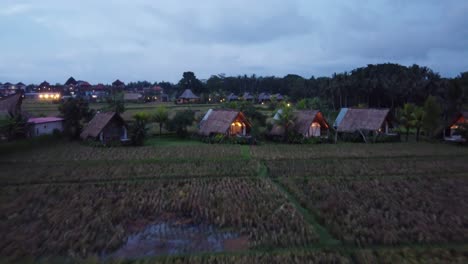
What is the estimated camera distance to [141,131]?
19.7 metres

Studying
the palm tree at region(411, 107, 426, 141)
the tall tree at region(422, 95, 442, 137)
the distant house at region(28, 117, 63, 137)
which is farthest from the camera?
the palm tree at region(411, 107, 426, 141)

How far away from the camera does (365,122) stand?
73.7ft

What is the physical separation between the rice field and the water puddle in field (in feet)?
0.07

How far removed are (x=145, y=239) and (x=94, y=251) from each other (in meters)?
1.07

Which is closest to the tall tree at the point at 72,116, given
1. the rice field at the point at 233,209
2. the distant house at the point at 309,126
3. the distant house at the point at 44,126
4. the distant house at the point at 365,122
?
the distant house at the point at 44,126

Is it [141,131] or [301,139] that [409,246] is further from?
[141,131]

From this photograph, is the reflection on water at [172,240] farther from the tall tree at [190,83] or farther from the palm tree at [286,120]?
the tall tree at [190,83]

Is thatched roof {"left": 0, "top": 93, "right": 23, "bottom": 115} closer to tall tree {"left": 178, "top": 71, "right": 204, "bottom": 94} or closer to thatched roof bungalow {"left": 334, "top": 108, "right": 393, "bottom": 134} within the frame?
thatched roof bungalow {"left": 334, "top": 108, "right": 393, "bottom": 134}

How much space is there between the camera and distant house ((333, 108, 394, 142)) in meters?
22.0

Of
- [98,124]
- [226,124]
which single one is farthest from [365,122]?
[98,124]

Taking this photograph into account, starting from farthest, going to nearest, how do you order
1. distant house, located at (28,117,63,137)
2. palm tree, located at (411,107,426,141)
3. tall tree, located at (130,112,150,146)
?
1. palm tree, located at (411,107,426,141)
2. distant house, located at (28,117,63,137)
3. tall tree, located at (130,112,150,146)

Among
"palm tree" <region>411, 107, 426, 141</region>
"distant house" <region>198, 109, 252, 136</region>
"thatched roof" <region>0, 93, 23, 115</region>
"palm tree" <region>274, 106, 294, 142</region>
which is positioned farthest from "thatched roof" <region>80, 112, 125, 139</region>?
"palm tree" <region>411, 107, 426, 141</region>

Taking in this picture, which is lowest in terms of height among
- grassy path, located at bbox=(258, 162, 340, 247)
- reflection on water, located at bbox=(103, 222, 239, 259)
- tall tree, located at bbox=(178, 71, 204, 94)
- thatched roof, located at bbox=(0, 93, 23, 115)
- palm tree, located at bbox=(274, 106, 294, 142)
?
reflection on water, located at bbox=(103, 222, 239, 259)

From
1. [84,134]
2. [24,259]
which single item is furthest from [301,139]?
[24,259]
